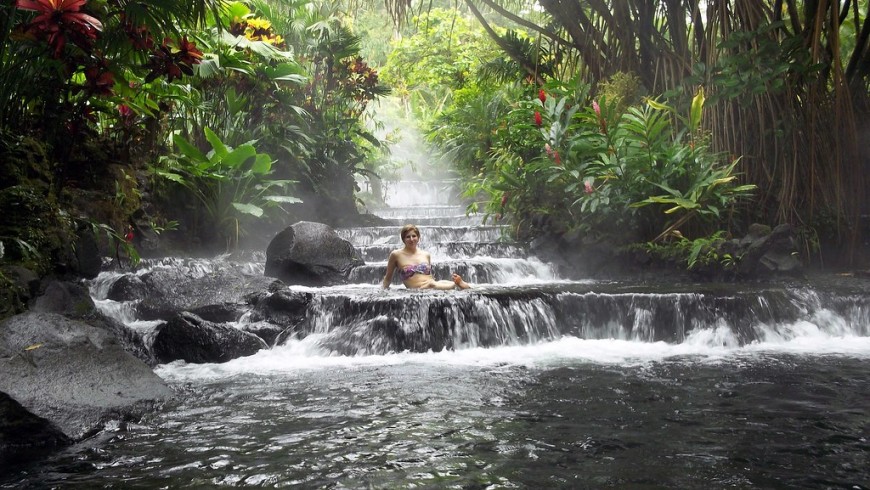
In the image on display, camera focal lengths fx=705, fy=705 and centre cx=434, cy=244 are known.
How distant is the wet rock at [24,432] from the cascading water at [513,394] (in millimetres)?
177

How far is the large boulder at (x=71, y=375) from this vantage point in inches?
A: 144

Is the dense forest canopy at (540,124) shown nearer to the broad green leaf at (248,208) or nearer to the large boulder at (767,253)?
the broad green leaf at (248,208)

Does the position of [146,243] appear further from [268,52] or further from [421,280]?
[421,280]

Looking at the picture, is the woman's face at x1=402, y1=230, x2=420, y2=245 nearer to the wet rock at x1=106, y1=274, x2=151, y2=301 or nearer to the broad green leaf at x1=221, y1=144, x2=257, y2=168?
the wet rock at x1=106, y1=274, x2=151, y2=301

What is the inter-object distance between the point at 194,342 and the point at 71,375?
206 cm

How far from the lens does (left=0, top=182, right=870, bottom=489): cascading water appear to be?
2967 mm

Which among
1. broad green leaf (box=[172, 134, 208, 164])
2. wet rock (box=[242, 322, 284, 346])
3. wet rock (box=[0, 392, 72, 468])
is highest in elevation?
broad green leaf (box=[172, 134, 208, 164])

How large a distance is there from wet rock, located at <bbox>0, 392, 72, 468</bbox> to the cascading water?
18cm

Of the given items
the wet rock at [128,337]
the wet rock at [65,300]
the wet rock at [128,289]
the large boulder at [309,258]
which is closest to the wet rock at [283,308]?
the wet rock at [128,337]

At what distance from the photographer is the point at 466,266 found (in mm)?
9320

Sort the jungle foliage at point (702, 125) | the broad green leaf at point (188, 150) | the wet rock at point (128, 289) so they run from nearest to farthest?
the wet rock at point (128, 289) → the jungle foliage at point (702, 125) → the broad green leaf at point (188, 150)

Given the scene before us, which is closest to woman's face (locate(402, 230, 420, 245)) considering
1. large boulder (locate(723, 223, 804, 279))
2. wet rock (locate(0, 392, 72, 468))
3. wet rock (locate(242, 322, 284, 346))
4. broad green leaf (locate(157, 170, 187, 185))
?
wet rock (locate(242, 322, 284, 346))

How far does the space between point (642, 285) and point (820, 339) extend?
218 centimetres

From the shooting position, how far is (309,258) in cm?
957
